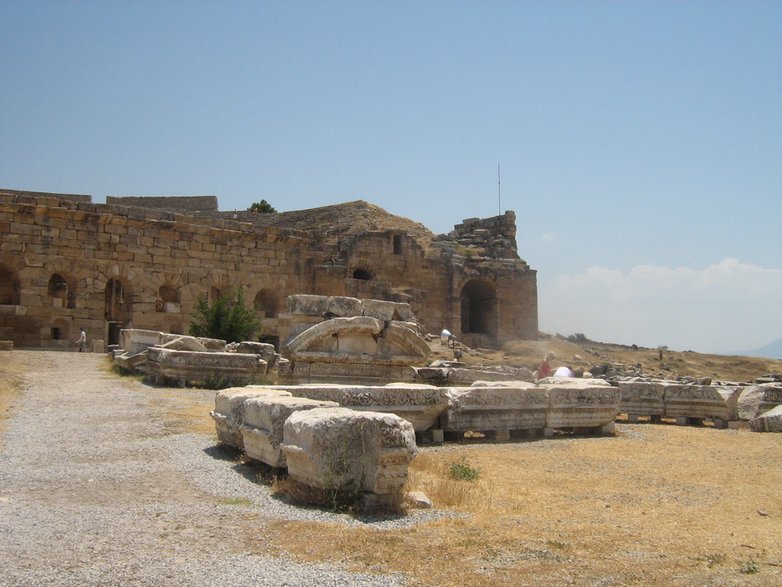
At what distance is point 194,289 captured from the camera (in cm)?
2402

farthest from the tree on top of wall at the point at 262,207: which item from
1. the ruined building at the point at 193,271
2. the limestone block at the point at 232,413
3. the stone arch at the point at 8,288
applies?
the limestone block at the point at 232,413

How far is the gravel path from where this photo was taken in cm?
389

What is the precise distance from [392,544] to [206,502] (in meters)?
1.58

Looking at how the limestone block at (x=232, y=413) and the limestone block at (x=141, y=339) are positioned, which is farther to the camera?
the limestone block at (x=141, y=339)

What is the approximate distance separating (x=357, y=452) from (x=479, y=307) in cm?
3149

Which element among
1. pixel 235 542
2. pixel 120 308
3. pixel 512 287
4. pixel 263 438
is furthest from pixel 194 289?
pixel 235 542

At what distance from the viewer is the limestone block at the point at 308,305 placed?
493 inches

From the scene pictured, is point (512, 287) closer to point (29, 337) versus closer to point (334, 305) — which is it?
point (29, 337)

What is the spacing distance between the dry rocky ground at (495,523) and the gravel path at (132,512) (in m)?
0.02

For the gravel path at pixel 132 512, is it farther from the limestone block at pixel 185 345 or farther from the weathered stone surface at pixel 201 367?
the limestone block at pixel 185 345

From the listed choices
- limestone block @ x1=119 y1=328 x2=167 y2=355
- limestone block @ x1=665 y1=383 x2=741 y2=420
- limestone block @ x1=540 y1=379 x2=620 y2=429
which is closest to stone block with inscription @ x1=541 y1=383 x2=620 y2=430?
limestone block @ x1=540 y1=379 x2=620 y2=429

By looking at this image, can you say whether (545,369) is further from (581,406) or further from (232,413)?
(232,413)

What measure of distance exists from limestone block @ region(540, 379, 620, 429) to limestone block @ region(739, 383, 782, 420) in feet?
12.7

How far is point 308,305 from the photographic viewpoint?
494 inches
